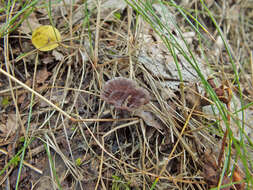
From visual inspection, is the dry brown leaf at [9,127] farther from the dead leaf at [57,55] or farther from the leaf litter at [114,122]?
the dead leaf at [57,55]

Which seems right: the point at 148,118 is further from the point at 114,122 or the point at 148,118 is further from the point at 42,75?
the point at 42,75

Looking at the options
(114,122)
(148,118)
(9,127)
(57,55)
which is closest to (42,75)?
(57,55)

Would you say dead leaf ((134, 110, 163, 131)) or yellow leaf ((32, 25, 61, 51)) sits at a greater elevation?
yellow leaf ((32, 25, 61, 51))

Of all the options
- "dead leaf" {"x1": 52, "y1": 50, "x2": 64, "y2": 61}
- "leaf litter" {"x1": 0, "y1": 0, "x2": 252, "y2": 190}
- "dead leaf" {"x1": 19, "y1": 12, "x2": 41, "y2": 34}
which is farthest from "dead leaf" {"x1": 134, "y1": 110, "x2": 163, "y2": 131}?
"dead leaf" {"x1": 19, "y1": 12, "x2": 41, "y2": 34}

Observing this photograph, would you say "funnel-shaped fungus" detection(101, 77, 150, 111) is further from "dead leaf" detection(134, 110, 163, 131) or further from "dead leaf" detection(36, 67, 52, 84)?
"dead leaf" detection(36, 67, 52, 84)

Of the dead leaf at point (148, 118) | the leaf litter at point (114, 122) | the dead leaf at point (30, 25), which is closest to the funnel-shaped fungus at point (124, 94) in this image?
the leaf litter at point (114, 122)

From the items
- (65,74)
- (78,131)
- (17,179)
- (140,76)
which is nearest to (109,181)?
(78,131)

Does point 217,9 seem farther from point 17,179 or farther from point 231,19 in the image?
point 17,179
